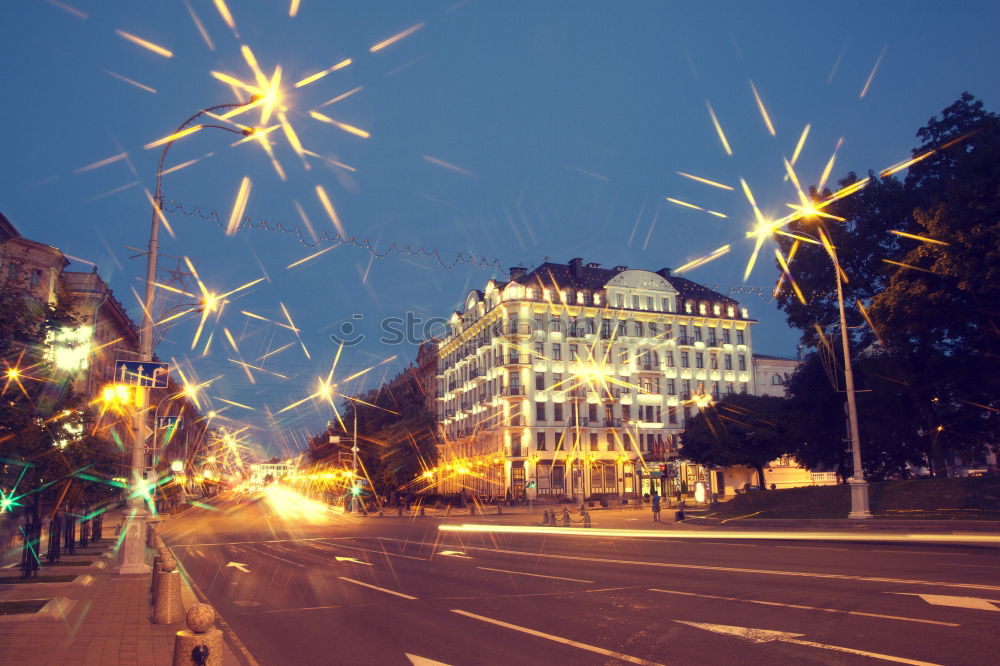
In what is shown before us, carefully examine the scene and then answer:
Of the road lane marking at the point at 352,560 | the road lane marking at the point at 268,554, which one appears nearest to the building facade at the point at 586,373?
the road lane marking at the point at 268,554

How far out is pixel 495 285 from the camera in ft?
249

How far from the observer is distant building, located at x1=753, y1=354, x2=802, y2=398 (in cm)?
9038

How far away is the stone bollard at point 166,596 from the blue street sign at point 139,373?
7.57 meters

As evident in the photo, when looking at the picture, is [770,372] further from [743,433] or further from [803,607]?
[803,607]

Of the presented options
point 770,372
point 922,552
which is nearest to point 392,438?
point 770,372

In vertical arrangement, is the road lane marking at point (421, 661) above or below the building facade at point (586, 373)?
below

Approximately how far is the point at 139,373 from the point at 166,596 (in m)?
8.52

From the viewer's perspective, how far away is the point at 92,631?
10438 millimetres

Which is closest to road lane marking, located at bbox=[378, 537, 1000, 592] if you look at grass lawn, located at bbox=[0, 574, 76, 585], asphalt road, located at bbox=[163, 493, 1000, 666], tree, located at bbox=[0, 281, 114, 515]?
asphalt road, located at bbox=[163, 493, 1000, 666]

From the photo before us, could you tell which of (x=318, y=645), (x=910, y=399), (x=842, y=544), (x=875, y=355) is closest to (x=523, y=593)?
(x=318, y=645)

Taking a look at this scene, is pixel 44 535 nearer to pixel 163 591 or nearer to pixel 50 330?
pixel 50 330

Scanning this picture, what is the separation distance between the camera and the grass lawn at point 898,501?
27891mm

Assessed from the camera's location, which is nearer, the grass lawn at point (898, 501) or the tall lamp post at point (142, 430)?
the tall lamp post at point (142, 430)

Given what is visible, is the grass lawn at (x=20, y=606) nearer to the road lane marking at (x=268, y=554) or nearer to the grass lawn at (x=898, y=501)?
the road lane marking at (x=268, y=554)
